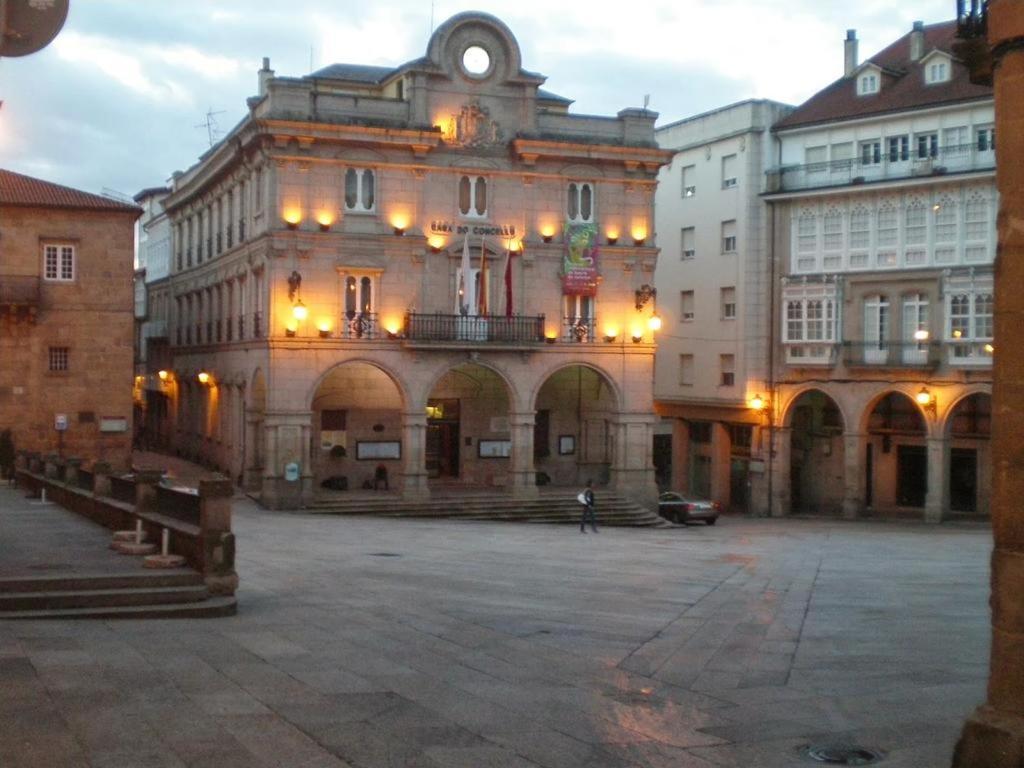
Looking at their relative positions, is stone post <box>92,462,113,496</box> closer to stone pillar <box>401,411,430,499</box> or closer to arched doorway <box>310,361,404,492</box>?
Answer: stone pillar <box>401,411,430,499</box>

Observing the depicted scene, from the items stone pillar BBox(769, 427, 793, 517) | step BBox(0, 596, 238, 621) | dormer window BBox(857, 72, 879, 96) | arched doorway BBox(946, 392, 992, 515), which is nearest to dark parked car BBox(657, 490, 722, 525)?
stone pillar BBox(769, 427, 793, 517)

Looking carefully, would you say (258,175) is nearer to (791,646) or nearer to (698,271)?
(698,271)

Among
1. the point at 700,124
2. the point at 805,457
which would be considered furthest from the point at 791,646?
the point at 700,124

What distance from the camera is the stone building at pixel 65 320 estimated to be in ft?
143

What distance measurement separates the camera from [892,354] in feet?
151

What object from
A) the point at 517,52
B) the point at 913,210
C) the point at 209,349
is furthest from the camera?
the point at 209,349

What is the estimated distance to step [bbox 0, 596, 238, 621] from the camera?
14.8 meters

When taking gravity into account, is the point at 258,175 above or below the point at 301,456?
above

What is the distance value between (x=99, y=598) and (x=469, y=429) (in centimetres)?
3014

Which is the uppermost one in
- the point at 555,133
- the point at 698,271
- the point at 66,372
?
the point at 555,133

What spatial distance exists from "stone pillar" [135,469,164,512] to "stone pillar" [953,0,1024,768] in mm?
15085

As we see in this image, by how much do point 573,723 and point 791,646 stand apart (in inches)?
183

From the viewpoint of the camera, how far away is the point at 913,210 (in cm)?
4584

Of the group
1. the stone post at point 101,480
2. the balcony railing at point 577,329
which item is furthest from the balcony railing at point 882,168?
the stone post at point 101,480
